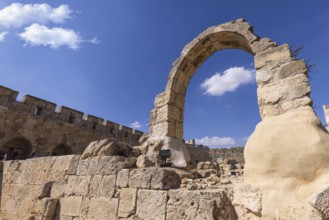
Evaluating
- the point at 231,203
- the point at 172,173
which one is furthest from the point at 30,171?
the point at 231,203

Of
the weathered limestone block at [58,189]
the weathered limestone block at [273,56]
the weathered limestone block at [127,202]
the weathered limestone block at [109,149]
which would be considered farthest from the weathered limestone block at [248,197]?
the weathered limestone block at [58,189]

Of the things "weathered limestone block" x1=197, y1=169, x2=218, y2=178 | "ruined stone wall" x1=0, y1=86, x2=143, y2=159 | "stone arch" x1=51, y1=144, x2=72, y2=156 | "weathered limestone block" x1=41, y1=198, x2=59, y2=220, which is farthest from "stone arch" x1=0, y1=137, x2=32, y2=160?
"weathered limestone block" x1=197, y1=169, x2=218, y2=178

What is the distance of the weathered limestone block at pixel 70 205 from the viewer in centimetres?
382

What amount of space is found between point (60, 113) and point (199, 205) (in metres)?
14.2

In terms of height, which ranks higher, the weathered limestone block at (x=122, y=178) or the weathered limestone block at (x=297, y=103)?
the weathered limestone block at (x=297, y=103)

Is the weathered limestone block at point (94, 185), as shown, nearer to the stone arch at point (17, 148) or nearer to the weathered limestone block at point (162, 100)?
the weathered limestone block at point (162, 100)

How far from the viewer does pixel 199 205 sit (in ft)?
8.14

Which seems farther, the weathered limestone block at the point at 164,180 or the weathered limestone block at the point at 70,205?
the weathered limestone block at the point at 70,205

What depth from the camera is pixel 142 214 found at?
9.82 ft

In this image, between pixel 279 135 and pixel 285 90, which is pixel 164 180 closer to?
pixel 279 135

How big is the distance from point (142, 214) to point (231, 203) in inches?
48.3

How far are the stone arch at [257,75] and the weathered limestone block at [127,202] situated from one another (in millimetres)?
1644

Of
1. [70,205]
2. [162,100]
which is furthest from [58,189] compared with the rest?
[162,100]

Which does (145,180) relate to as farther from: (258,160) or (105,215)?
(258,160)
